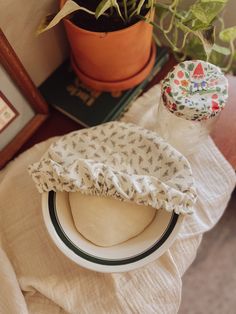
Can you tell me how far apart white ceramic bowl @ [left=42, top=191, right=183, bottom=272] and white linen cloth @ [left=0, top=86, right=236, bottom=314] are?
7 cm

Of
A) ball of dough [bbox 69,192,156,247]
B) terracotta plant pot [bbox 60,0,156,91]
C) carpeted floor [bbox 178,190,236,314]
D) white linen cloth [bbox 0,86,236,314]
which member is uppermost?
terracotta plant pot [bbox 60,0,156,91]

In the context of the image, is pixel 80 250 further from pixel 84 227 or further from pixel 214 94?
pixel 214 94

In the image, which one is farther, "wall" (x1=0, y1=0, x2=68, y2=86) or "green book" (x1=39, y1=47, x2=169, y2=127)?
"green book" (x1=39, y1=47, x2=169, y2=127)

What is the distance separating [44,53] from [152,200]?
0.37 meters

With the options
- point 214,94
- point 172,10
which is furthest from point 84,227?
point 172,10

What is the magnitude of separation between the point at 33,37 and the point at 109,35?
0.56ft

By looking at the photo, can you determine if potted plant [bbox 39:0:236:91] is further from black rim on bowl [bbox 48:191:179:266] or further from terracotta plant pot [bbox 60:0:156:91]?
black rim on bowl [bbox 48:191:179:266]

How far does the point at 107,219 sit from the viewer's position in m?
0.48

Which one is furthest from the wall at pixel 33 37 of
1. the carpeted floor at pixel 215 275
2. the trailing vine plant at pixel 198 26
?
the carpeted floor at pixel 215 275

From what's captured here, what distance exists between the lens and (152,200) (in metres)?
0.47

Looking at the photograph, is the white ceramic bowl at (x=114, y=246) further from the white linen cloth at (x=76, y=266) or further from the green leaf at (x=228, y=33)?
the green leaf at (x=228, y=33)

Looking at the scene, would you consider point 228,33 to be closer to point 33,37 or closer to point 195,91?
point 195,91

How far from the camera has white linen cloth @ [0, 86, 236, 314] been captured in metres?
0.52

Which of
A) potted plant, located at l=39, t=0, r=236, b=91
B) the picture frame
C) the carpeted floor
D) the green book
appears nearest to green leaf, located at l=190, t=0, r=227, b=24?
potted plant, located at l=39, t=0, r=236, b=91
